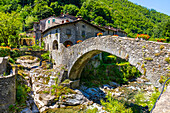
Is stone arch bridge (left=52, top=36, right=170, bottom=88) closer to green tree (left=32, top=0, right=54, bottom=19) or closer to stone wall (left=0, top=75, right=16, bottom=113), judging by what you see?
stone wall (left=0, top=75, right=16, bottom=113)

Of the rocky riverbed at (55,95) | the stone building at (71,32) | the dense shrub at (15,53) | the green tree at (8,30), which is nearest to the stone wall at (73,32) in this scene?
the stone building at (71,32)

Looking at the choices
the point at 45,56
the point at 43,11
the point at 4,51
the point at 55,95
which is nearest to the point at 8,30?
the point at 4,51

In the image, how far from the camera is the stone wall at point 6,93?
856 cm

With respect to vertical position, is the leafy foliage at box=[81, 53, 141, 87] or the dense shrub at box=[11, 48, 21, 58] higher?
the dense shrub at box=[11, 48, 21, 58]

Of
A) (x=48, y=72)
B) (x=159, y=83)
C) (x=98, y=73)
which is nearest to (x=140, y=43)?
(x=159, y=83)

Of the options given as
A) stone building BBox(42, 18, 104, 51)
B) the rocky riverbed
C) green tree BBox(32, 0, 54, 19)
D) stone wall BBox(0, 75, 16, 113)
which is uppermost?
green tree BBox(32, 0, 54, 19)

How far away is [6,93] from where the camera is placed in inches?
345

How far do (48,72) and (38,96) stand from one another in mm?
4024

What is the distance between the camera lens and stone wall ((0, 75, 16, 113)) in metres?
8.56

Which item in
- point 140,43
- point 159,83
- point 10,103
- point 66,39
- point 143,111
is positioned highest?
point 66,39

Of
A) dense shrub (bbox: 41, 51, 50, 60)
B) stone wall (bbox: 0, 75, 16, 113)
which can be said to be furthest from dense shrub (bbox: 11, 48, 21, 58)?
stone wall (bbox: 0, 75, 16, 113)

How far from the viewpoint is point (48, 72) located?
1648cm

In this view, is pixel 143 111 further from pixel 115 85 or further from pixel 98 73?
pixel 98 73

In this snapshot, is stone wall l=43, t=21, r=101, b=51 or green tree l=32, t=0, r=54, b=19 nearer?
stone wall l=43, t=21, r=101, b=51
